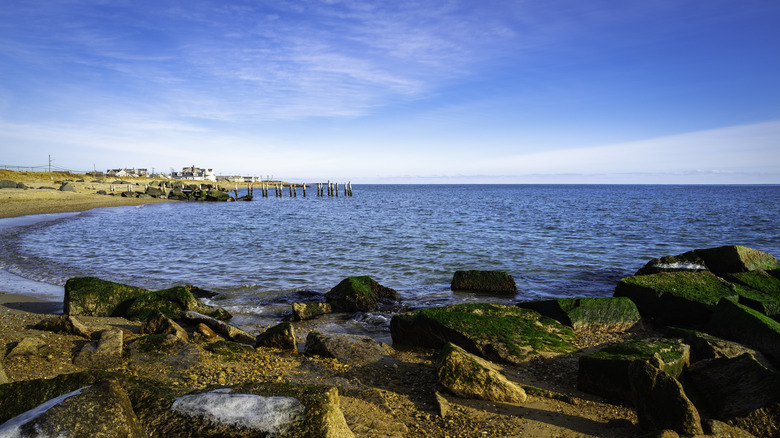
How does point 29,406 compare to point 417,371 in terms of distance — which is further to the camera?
point 417,371

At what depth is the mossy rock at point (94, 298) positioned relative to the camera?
372 inches

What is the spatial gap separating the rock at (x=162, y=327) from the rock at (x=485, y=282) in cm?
818

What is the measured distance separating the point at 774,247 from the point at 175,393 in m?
28.0

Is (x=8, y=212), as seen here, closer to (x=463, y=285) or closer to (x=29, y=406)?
(x=463, y=285)

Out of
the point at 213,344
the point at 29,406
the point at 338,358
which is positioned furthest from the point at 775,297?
the point at 29,406

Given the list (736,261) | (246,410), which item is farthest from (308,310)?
(736,261)

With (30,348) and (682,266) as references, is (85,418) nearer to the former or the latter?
(30,348)

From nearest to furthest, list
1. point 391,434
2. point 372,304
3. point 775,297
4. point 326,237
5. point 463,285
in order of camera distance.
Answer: point 391,434
point 775,297
point 372,304
point 463,285
point 326,237

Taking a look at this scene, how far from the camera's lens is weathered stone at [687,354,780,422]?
5227 mm

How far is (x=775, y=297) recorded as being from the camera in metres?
10.7

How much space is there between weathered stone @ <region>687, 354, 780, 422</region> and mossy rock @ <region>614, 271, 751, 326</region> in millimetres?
4691

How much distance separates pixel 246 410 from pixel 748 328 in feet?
28.7

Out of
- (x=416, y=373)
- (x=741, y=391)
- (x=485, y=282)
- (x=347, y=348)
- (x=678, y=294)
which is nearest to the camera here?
(x=741, y=391)

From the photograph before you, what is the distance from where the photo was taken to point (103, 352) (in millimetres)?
6453
